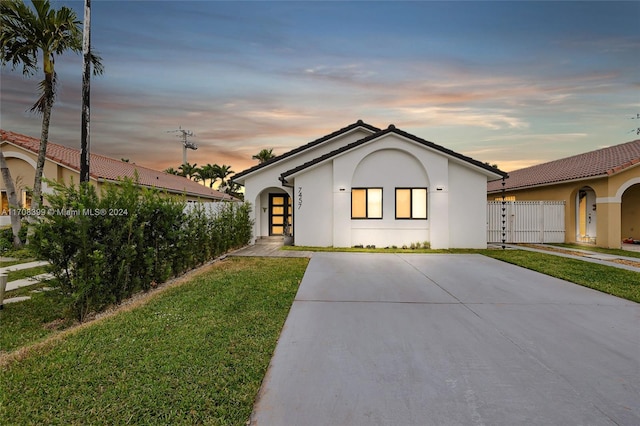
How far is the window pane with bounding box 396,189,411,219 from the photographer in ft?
44.2

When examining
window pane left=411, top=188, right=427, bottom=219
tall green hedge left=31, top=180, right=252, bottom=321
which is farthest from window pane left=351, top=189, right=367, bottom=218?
tall green hedge left=31, top=180, right=252, bottom=321

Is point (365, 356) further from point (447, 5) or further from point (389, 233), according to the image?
point (447, 5)

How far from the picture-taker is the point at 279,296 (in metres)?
5.80

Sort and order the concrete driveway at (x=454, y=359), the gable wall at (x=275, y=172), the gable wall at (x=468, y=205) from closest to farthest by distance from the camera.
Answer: the concrete driveway at (x=454, y=359), the gable wall at (x=468, y=205), the gable wall at (x=275, y=172)

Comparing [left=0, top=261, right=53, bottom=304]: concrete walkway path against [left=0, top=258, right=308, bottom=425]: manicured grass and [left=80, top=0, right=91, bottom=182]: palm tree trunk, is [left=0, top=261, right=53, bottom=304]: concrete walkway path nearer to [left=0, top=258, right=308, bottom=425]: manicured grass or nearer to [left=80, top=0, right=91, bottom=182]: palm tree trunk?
[left=0, top=258, right=308, bottom=425]: manicured grass

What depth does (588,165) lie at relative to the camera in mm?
15352

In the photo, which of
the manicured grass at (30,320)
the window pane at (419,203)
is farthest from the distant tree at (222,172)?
the manicured grass at (30,320)

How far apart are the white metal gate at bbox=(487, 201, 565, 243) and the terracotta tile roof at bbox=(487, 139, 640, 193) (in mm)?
1619

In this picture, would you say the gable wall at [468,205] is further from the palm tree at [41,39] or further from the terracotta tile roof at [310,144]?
the palm tree at [41,39]

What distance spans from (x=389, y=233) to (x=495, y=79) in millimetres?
9920

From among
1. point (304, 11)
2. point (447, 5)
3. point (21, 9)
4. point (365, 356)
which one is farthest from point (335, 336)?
point (21, 9)

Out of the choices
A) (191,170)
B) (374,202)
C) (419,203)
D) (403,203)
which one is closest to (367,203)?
(374,202)

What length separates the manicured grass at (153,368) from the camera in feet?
7.83

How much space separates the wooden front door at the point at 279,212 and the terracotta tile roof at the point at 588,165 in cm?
1437
